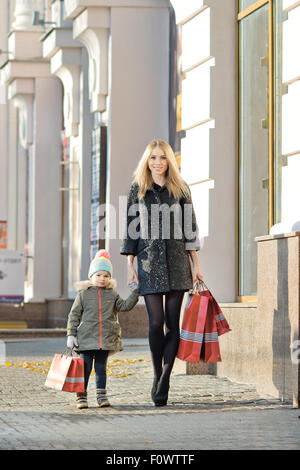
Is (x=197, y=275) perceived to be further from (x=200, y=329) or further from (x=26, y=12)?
(x=26, y=12)

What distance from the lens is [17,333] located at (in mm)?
20875

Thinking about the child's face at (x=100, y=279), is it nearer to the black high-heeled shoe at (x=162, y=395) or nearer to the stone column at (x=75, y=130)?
the black high-heeled shoe at (x=162, y=395)

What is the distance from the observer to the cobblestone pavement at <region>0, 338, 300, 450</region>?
6.54m

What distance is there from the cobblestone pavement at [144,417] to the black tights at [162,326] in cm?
34

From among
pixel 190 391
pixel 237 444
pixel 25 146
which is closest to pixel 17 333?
Result: pixel 25 146

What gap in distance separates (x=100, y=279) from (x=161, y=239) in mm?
600

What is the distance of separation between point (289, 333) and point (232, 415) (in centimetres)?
95

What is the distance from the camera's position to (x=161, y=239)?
876cm

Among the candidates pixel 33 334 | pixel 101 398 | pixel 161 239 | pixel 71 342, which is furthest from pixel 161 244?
pixel 33 334

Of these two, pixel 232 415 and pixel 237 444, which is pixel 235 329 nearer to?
pixel 232 415

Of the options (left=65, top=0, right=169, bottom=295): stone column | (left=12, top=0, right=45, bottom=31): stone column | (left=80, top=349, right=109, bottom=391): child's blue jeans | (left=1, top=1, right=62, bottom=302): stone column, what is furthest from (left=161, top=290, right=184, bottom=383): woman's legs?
(left=12, top=0, right=45, bottom=31): stone column

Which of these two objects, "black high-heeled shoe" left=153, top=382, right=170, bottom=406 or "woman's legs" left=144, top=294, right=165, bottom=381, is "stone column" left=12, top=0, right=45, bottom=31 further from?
"black high-heeled shoe" left=153, top=382, right=170, bottom=406

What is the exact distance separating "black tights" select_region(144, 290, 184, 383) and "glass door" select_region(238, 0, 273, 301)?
2153 mm

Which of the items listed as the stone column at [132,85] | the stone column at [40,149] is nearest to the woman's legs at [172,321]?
the stone column at [132,85]
